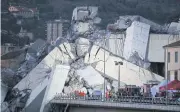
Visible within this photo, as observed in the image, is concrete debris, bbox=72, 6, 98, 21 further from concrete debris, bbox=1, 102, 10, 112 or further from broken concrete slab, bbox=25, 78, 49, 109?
concrete debris, bbox=1, 102, 10, 112

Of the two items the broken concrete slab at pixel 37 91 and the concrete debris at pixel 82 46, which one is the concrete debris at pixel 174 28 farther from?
the broken concrete slab at pixel 37 91

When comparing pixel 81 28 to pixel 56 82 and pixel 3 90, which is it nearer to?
pixel 3 90

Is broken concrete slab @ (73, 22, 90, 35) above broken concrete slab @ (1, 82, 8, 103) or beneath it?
above

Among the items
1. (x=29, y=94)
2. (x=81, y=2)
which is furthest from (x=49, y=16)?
(x=29, y=94)

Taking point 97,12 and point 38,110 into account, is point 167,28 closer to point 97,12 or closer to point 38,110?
point 97,12

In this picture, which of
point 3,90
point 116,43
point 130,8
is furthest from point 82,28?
point 130,8

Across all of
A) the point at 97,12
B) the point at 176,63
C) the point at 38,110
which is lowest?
the point at 38,110

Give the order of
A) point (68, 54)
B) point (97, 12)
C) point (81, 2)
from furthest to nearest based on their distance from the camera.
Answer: point (81, 2) → point (97, 12) → point (68, 54)

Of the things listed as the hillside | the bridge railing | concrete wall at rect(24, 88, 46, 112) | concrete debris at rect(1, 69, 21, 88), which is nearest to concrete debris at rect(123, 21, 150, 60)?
concrete debris at rect(1, 69, 21, 88)

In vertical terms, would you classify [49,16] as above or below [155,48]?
above
